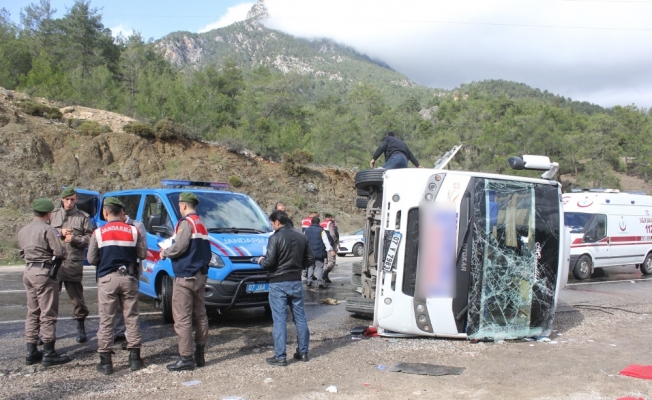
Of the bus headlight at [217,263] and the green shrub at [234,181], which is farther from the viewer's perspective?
the green shrub at [234,181]

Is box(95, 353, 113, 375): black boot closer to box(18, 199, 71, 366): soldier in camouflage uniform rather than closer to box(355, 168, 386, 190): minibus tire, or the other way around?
box(18, 199, 71, 366): soldier in camouflage uniform

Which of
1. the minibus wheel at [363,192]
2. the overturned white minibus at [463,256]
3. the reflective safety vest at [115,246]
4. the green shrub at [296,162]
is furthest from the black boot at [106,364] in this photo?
the green shrub at [296,162]

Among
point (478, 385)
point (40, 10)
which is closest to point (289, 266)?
point (478, 385)

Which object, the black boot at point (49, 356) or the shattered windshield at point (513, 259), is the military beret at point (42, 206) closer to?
the black boot at point (49, 356)

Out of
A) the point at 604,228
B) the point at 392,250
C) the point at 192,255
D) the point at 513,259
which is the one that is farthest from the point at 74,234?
the point at 604,228

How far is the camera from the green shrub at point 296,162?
33156 millimetres

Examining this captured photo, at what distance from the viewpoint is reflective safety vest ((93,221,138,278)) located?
573 cm

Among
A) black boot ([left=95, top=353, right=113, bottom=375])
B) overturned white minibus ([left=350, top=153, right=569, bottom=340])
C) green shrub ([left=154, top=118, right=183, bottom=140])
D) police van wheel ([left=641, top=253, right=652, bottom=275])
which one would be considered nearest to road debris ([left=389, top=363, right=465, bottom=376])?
overturned white minibus ([left=350, top=153, right=569, bottom=340])

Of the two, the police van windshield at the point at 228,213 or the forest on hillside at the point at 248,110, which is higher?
the forest on hillside at the point at 248,110

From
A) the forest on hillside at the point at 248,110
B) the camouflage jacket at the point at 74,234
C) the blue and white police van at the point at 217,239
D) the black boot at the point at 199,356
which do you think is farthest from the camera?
the forest on hillside at the point at 248,110

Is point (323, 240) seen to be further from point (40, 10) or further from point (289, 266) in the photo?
point (40, 10)

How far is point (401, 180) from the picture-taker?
7.11 metres

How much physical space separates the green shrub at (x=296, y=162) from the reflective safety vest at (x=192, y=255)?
2727 cm

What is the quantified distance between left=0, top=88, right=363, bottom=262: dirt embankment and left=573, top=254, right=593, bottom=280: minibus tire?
53.1ft
